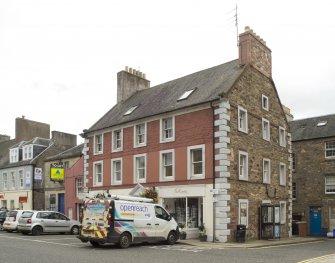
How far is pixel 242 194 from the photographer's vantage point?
87.2ft

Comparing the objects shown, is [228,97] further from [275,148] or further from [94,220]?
[94,220]

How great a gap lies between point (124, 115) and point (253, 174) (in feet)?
34.0

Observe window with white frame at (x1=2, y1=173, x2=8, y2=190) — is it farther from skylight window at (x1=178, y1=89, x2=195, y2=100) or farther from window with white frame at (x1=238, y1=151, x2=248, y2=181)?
window with white frame at (x1=238, y1=151, x2=248, y2=181)

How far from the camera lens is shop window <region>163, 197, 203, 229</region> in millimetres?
27109

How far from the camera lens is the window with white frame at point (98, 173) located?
112 feet

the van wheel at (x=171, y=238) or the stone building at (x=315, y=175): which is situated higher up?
the stone building at (x=315, y=175)

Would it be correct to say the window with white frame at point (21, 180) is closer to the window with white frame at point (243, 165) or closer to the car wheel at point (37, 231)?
the car wheel at point (37, 231)

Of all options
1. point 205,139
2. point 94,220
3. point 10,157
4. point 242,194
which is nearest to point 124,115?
point 205,139

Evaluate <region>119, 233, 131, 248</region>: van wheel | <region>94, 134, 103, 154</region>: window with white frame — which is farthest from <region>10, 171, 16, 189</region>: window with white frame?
<region>119, 233, 131, 248</region>: van wheel

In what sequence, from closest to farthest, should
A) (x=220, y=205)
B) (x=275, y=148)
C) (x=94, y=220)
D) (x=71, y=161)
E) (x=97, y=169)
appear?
(x=94, y=220)
(x=220, y=205)
(x=275, y=148)
(x=97, y=169)
(x=71, y=161)

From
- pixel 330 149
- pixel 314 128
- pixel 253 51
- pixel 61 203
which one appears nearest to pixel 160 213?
pixel 253 51

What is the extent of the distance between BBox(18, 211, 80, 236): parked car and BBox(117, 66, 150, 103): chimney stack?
11736 millimetres

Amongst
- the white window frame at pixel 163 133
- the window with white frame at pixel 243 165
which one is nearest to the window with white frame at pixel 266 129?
the window with white frame at pixel 243 165

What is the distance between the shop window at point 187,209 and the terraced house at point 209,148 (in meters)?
0.06
